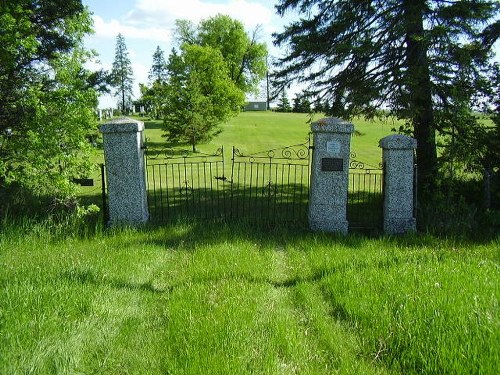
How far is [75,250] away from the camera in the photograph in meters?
6.11

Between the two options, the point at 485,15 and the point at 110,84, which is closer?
the point at 485,15

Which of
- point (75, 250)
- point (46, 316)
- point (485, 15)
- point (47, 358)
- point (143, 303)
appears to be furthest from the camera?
point (485, 15)

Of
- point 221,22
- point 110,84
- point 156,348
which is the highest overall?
point 221,22

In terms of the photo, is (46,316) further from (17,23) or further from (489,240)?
(489,240)

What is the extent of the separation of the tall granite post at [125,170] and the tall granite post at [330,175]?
2983mm

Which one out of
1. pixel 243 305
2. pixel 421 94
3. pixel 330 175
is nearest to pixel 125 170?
pixel 330 175

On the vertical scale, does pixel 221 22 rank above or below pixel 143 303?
above

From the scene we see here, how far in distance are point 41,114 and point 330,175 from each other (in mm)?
4748

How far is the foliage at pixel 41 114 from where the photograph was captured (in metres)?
6.70

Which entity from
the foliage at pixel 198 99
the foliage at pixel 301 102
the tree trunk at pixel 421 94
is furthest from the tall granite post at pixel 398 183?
the foliage at pixel 198 99

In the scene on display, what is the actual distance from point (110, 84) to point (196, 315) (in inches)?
328

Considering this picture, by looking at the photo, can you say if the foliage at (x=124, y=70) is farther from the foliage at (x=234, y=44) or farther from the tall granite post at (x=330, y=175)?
the tall granite post at (x=330, y=175)

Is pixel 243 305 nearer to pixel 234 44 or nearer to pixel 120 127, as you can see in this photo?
pixel 120 127

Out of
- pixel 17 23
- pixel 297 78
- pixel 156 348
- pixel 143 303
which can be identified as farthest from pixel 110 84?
pixel 156 348
